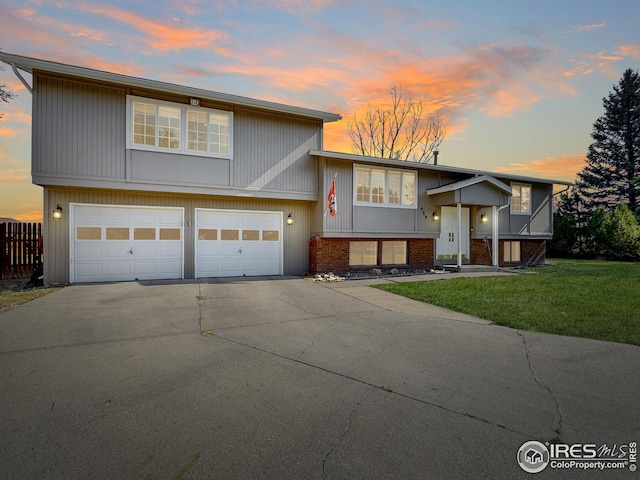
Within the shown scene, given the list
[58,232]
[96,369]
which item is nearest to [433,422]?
[96,369]

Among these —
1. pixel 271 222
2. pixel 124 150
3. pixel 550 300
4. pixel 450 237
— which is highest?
pixel 124 150

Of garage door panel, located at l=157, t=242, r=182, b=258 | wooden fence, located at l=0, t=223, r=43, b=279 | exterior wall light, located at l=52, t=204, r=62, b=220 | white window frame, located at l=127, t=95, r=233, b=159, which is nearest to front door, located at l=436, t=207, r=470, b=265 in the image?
white window frame, located at l=127, t=95, r=233, b=159

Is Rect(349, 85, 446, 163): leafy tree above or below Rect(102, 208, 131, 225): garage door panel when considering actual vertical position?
above

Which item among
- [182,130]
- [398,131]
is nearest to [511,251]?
[398,131]

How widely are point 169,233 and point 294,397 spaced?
957 cm

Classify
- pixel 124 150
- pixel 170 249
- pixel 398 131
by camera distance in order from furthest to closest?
pixel 398 131, pixel 170 249, pixel 124 150

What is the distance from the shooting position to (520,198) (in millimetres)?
17422

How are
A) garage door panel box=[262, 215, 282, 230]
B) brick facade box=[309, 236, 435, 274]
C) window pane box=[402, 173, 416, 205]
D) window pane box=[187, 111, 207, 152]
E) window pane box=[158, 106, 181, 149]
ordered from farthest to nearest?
window pane box=[402, 173, 416, 205]
brick facade box=[309, 236, 435, 274]
garage door panel box=[262, 215, 282, 230]
window pane box=[187, 111, 207, 152]
window pane box=[158, 106, 181, 149]

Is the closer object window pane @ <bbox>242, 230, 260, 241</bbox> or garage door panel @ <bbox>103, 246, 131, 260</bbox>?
garage door panel @ <bbox>103, 246, 131, 260</bbox>

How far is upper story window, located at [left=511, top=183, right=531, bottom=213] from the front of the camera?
17.2 m

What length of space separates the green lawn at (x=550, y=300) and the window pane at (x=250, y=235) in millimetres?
5064

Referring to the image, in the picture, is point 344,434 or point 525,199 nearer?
point 344,434

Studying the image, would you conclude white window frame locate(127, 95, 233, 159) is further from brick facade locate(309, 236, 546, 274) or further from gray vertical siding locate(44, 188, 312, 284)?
brick facade locate(309, 236, 546, 274)

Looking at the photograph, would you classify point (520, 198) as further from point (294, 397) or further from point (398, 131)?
point (294, 397)
